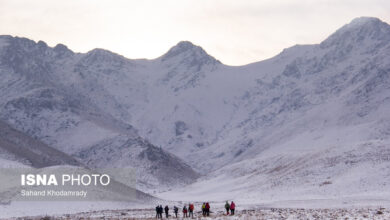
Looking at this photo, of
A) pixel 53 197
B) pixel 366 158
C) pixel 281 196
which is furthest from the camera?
pixel 366 158

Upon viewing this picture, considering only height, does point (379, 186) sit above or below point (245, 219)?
above

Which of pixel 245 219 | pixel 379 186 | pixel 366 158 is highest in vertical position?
pixel 366 158

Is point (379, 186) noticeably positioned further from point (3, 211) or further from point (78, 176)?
point (3, 211)

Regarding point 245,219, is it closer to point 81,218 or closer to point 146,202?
point 81,218

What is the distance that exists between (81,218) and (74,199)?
21.7 m

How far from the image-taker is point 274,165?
16550 centimetres

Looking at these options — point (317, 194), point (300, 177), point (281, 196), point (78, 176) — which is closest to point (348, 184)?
point (317, 194)

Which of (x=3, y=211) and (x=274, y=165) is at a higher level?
(x=274, y=165)

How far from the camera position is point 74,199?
85.8 meters

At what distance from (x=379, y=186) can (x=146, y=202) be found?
32278 millimetres

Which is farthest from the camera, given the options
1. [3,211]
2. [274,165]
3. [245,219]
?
[274,165]

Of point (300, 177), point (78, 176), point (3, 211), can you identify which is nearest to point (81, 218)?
point (3, 211)

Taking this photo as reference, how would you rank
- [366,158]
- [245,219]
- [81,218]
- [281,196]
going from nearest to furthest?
[245,219], [81,218], [281,196], [366,158]

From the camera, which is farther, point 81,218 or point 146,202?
point 146,202
